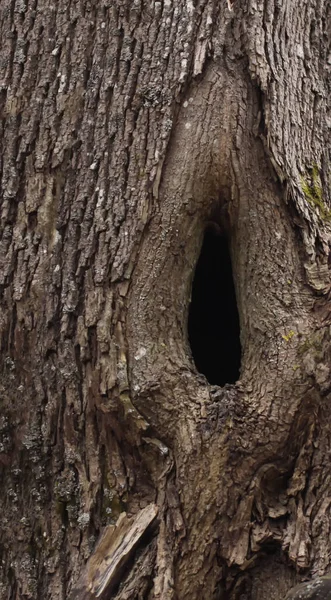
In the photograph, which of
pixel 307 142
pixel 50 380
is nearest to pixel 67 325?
pixel 50 380

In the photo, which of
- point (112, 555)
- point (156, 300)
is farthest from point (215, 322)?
point (112, 555)

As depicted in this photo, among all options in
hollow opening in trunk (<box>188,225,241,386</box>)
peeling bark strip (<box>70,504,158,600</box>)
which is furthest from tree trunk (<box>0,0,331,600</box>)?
hollow opening in trunk (<box>188,225,241,386</box>)

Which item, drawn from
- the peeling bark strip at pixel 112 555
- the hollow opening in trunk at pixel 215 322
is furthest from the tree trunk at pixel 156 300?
the hollow opening in trunk at pixel 215 322

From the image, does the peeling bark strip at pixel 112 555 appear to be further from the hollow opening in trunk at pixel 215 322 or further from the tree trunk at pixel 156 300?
the hollow opening in trunk at pixel 215 322

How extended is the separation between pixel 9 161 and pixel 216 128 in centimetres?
58

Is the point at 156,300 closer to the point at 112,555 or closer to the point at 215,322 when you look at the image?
the point at 215,322

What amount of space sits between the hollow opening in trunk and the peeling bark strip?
0.64 meters

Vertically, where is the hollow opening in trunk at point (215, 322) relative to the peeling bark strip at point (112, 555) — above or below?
above

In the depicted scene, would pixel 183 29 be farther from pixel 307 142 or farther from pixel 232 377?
pixel 232 377

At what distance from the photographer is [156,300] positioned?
2270 mm

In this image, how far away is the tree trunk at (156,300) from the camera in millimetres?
2178

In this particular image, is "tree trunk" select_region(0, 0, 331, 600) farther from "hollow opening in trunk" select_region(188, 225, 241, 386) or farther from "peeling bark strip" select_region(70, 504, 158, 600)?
"hollow opening in trunk" select_region(188, 225, 241, 386)

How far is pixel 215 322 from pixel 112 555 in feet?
2.93

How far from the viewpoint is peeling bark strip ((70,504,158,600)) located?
210cm
